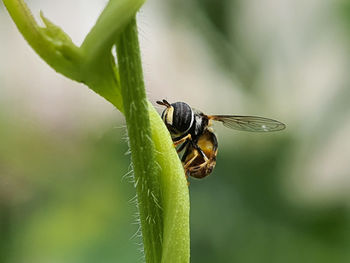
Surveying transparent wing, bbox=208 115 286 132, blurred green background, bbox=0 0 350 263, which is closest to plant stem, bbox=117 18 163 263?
transparent wing, bbox=208 115 286 132

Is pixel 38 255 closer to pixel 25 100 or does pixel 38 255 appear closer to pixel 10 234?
pixel 10 234

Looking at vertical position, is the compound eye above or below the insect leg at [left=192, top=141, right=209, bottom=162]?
above

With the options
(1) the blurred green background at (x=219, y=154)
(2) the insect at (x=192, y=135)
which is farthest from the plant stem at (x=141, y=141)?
(1) the blurred green background at (x=219, y=154)

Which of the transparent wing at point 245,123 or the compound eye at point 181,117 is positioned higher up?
the compound eye at point 181,117

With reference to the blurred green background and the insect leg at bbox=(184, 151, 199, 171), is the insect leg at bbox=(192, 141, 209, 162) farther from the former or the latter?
the blurred green background

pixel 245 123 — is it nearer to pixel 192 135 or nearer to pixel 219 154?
pixel 192 135

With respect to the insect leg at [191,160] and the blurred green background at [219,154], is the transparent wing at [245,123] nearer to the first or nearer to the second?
the insect leg at [191,160]
